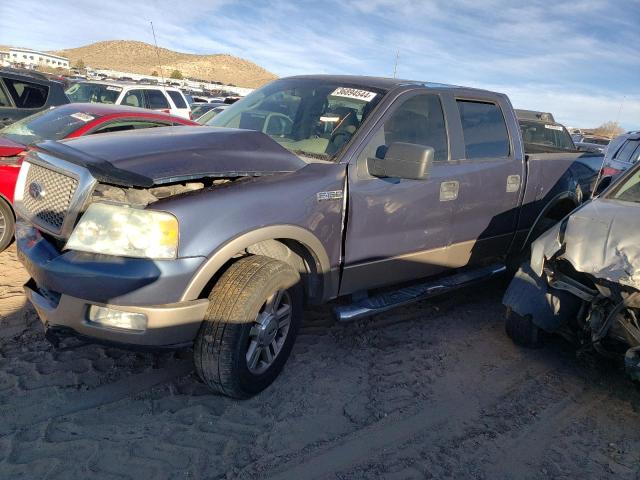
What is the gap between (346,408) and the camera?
3.23 meters

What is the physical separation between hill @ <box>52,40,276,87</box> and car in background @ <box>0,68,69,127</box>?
60884 mm

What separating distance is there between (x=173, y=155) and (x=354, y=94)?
1.60m

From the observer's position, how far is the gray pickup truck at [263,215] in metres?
2.69

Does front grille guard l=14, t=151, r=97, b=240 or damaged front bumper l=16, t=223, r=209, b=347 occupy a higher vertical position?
front grille guard l=14, t=151, r=97, b=240

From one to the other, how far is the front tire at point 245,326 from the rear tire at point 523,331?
1.85 metres

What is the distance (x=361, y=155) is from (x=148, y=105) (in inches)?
405

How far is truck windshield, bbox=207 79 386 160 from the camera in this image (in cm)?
369

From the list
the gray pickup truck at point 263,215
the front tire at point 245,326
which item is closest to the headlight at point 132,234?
the gray pickup truck at point 263,215

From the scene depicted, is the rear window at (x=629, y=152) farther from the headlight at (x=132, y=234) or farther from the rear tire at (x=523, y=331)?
the headlight at (x=132, y=234)

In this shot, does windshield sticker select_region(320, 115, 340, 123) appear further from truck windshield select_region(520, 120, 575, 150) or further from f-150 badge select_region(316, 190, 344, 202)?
truck windshield select_region(520, 120, 575, 150)

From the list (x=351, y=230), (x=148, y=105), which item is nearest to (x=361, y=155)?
(x=351, y=230)

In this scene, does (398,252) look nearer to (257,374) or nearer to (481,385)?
(481,385)

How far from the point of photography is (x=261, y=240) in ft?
9.99

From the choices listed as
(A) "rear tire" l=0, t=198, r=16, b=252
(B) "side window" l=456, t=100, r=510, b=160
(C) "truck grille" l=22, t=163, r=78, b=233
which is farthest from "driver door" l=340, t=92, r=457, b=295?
(A) "rear tire" l=0, t=198, r=16, b=252
